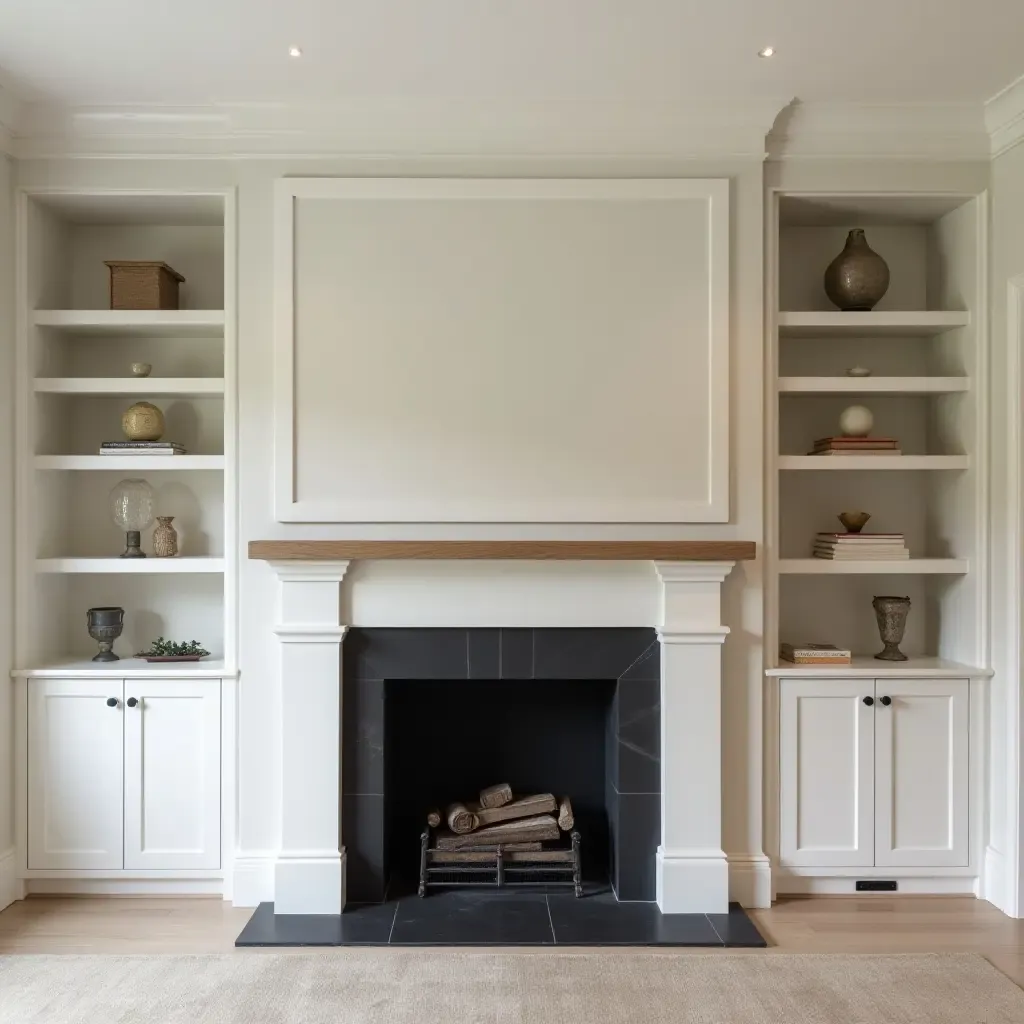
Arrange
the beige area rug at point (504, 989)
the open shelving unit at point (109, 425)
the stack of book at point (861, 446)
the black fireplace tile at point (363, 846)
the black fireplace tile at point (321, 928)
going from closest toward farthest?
the beige area rug at point (504, 989) < the black fireplace tile at point (321, 928) < the black fireplace tile at point (363, 846) < the open shelving unit at point (109, 425) < the stack of book at point (861, 446)

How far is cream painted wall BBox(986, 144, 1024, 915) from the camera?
317 cm

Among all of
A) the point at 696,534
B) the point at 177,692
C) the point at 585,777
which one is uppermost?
the point at 696,534

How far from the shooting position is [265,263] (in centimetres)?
321

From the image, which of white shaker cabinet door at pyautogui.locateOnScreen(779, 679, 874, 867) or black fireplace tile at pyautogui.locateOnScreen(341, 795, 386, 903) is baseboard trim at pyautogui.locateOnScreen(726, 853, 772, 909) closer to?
white shaker cabinet door at pyautogui.locateOnScreen(779, 679, 874, 867)

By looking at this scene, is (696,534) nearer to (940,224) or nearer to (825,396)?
(825,396)

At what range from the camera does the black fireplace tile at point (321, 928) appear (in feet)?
9.59

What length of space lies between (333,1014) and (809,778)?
173 cm

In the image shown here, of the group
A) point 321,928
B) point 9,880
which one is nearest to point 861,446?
point 321,928

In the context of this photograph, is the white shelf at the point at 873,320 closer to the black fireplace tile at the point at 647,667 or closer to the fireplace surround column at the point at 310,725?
the black fireplace tile at the point at 647,667

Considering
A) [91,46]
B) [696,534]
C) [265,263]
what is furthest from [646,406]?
[91,46]

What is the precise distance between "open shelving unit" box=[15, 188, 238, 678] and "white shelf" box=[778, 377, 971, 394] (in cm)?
198

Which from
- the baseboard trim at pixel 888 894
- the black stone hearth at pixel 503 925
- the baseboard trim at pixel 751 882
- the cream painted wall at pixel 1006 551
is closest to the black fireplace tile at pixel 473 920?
the black stone hearth at pixel 503 925

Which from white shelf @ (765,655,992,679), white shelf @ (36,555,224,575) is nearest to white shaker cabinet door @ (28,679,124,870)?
white shelf @ (36,555,224,575)

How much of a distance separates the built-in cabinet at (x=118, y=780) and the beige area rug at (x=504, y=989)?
459 mm
